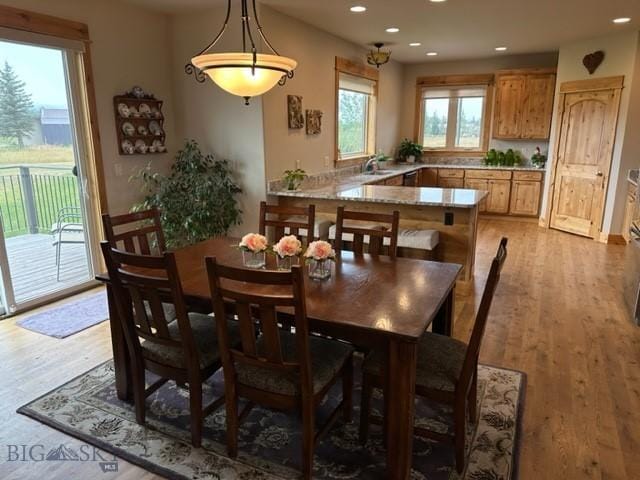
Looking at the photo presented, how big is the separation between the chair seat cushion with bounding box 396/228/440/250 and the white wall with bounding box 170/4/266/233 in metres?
1.50

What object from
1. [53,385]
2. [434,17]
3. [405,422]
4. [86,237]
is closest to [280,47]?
[434,17]

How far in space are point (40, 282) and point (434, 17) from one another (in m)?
4.62

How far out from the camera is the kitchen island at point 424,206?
4.25 metres

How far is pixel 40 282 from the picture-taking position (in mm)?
4035

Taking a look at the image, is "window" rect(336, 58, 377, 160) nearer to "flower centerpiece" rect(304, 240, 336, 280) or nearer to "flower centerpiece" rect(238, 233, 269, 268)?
"flower centerpiece" rect(238, 233, 269, 268)

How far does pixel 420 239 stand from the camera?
4.12 metres

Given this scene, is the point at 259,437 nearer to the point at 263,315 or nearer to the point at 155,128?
the point at 263,315

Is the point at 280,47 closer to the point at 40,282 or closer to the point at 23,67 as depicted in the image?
the point at 23,67

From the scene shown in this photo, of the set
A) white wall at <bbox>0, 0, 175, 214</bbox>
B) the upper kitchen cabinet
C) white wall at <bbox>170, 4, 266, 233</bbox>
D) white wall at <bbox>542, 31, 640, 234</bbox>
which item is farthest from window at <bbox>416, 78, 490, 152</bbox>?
white wall at <bbox>0, 0, 175, 214</bbox>

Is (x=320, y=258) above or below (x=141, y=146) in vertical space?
below

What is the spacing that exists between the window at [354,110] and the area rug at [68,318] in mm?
3501

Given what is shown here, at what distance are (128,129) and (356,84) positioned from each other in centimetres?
334

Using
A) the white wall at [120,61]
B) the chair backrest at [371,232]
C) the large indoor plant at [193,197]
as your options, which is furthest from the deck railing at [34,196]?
the chair backrest at [371,232]

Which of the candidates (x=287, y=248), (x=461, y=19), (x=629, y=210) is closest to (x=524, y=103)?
(x=629, y=210)
